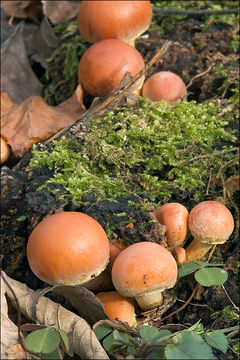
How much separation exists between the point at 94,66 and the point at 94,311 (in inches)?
64.6

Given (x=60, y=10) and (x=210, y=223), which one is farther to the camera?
(x=60, y=10)

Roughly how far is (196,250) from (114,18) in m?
1.74

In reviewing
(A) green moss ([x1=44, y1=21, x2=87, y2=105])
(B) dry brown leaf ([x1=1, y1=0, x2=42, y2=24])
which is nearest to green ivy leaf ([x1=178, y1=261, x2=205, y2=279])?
(A) green moss ([x1=44, y1=21, x2=87, y2=105])

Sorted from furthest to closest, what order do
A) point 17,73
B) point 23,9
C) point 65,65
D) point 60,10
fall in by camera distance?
point 23,9
point 60,10
point 17,73
point 65,65

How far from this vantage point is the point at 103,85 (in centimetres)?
314

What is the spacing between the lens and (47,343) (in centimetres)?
179

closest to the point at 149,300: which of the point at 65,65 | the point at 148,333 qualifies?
the point at 148,333

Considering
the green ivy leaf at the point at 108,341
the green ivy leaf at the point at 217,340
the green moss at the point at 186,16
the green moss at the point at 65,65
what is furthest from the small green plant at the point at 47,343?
the green moss at the point at 186,16

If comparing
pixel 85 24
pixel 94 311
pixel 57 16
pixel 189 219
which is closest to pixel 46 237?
pixel 94 311

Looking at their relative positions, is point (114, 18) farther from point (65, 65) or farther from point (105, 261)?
point (105, 261)

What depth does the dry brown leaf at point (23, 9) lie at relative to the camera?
4668mm

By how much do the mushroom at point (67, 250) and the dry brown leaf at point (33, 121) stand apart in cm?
134

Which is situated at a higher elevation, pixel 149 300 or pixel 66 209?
pixel 66 209

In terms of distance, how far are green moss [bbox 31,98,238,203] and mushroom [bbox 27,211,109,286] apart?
1.36 feet
